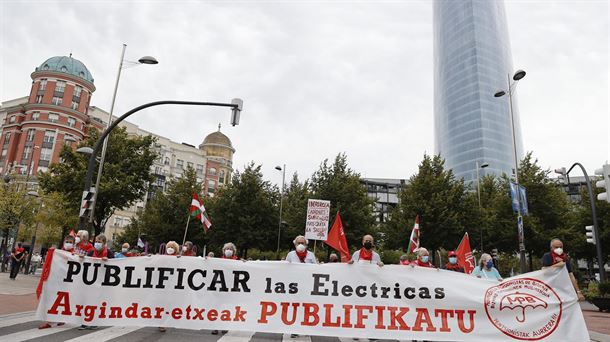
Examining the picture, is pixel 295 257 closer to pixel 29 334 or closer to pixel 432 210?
pixel 29 334

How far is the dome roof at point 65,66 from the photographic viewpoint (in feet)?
214

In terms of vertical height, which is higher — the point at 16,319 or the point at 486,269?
the point at 486,269

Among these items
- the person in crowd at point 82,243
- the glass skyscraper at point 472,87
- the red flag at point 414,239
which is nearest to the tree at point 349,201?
the red flag at point 414,239

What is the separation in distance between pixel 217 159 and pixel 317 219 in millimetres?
75305

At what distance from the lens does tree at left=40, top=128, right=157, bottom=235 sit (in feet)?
78.9

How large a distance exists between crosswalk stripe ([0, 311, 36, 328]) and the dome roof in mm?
65872

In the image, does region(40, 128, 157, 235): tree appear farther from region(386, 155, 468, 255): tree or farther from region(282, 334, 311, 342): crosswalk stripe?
region(282, 334, 311, 342): crosswalk stripe

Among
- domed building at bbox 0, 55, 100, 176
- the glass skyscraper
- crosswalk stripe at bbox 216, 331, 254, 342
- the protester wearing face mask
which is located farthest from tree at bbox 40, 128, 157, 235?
the glass skyscraper

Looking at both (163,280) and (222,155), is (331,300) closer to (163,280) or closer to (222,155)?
(163,280)

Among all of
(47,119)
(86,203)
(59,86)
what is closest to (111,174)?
(86,203)

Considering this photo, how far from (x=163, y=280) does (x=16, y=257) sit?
15.7m

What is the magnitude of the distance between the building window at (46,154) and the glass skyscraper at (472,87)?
271 feet

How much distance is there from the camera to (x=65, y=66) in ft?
215

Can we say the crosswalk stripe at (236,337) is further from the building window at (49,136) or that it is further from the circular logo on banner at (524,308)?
the building window at (49,136)
